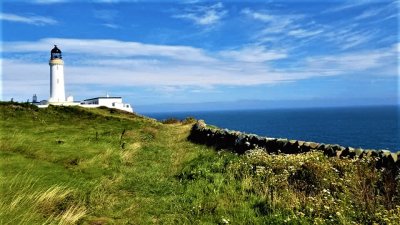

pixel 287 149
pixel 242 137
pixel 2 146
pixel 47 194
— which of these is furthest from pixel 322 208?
pixel 2 146

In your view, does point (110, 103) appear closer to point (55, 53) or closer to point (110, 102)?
point (110, 102)

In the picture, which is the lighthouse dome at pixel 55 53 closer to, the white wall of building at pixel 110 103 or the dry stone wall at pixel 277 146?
the white wall of building at pixel 110 103

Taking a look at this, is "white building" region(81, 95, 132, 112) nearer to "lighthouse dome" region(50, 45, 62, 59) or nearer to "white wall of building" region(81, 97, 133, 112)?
"white wall of building" region(81, 97, 133, 112)

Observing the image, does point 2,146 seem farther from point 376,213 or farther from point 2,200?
point 376,213

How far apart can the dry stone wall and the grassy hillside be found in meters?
0.83

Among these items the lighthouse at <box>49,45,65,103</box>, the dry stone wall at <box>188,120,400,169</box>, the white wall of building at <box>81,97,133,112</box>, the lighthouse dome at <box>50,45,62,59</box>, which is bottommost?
the dry stone wall at <box>188,120,400,169</box>

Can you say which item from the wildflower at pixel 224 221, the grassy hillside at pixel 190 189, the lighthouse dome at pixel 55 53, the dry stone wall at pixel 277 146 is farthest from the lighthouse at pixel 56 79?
the wildflower at pixel 224 221

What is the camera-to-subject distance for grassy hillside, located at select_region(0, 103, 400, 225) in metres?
9.59

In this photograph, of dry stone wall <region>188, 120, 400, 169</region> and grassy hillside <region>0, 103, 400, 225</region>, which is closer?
grassy hillside <region>0, 103, 400, 225</region>

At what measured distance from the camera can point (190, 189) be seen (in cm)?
1307

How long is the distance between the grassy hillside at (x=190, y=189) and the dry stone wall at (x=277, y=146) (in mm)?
826

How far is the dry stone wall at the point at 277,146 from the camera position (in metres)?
13.4

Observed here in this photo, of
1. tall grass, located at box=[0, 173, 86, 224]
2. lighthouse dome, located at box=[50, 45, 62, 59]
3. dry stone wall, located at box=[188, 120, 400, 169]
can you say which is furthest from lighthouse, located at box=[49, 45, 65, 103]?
tall grass, located at box=[0, 173, 86, 224]

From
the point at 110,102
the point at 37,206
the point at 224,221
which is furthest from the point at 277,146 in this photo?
the point at 110,102
